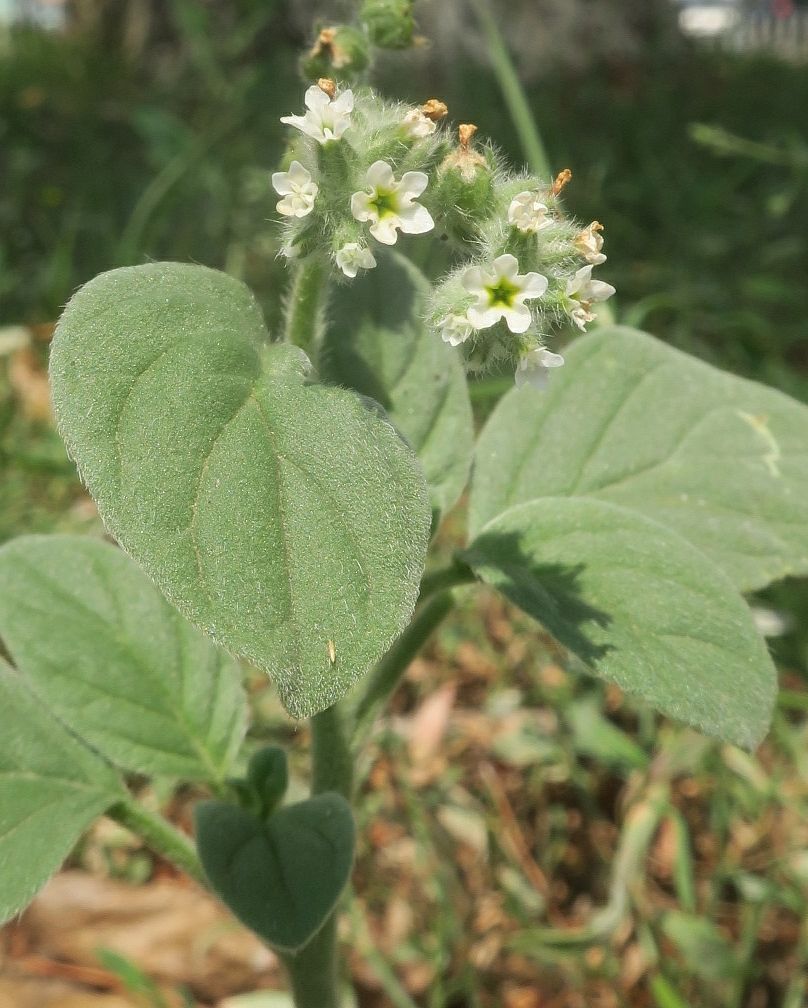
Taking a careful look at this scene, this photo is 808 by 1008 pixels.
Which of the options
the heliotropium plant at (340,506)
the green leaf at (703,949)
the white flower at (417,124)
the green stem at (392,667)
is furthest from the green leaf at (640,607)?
the green leaf at (703,949)

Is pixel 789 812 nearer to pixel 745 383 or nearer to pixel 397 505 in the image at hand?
pixel 745 383

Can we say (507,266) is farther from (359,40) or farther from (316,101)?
(359,40)

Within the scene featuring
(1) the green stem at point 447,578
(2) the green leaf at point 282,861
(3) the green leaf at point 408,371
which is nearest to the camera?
(2) the green leaf at point 282,861

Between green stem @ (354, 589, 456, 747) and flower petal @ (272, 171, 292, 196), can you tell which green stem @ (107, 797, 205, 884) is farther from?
flower petal @ (272, 171, 292, 196)

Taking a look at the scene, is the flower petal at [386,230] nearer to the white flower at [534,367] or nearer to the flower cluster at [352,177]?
the flower cluster at [352,177]

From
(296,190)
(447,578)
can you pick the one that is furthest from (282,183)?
(447,578)

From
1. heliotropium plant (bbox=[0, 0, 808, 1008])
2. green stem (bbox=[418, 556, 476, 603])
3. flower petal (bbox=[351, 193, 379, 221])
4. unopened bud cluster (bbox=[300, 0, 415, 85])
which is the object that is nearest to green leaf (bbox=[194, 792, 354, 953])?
heliotropium plant (bbox=[0, 0, 808, 1008])
